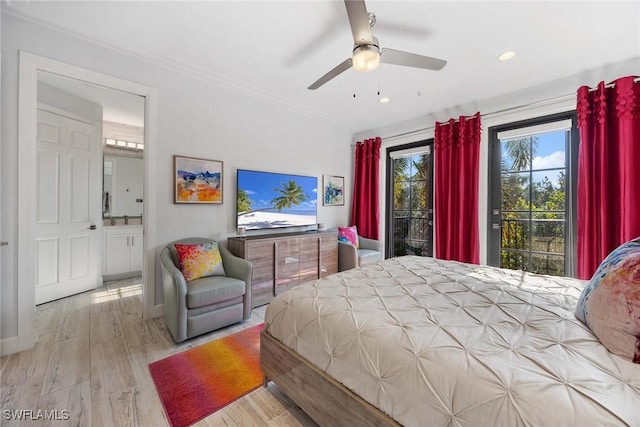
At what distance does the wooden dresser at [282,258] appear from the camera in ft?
9.87

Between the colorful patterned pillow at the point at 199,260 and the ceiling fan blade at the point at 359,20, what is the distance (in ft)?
7.79

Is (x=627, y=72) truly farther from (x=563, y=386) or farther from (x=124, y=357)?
(x=124, y=357)

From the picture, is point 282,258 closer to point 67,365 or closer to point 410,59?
point 67,365

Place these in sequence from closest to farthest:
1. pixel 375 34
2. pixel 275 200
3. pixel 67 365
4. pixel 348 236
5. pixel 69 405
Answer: pixel 69 405
pixel 67 365
pixel 375 34
pixel 275 200
pixel 348 236

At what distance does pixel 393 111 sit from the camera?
3900 mm

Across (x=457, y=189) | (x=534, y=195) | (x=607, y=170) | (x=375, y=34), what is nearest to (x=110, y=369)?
(x=375, y=34)

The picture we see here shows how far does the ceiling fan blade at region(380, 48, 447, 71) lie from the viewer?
5.98 feet

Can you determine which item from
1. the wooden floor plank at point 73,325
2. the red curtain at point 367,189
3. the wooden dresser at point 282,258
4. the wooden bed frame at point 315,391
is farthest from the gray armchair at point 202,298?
the red curtain at point 367,189

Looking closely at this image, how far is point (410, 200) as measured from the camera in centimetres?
426

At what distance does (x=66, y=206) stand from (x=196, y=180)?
1.85m

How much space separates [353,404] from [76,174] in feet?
14.1

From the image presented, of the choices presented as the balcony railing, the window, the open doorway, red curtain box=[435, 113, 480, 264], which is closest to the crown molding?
the open doorway

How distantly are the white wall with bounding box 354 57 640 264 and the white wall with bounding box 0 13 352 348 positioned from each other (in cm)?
148

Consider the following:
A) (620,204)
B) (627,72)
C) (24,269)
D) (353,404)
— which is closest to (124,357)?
(24,269)
